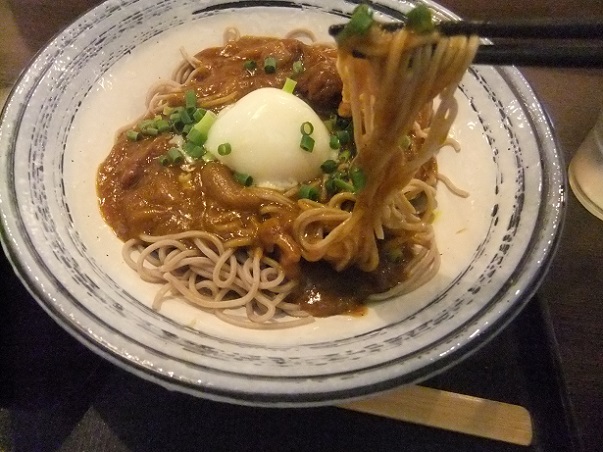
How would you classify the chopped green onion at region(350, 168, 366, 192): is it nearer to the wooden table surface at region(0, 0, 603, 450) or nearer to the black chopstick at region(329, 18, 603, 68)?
the black chopstick at region(329, 18, 603, 68)

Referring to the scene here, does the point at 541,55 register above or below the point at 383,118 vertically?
above

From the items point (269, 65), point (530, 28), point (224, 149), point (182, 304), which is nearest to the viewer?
point (530, 28)

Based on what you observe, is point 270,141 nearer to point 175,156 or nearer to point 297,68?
point 175,156

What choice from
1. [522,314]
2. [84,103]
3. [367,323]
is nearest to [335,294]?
[367,323]

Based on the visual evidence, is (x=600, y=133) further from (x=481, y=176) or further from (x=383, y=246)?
(x=383, y=246)

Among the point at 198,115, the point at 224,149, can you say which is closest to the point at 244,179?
the point at 224,149

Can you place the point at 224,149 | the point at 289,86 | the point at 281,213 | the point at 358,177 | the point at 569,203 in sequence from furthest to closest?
1. the point at 569,203
2. the point at 289,86
3. the point at 224,149
4. the point at 281,213
5. the point at 358,177

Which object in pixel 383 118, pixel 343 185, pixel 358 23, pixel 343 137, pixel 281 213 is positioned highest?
pixel 358 23
